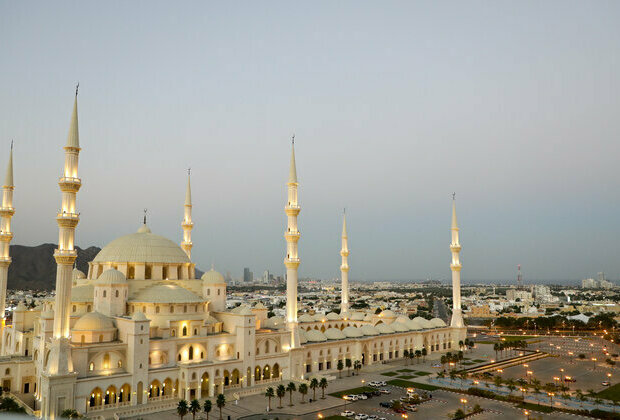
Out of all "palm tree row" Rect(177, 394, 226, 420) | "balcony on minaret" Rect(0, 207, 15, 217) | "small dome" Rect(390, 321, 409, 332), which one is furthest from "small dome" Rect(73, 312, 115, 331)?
"small dome" Rect(390, 321, 409, 332)

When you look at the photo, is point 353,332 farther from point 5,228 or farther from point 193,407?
point 5,228

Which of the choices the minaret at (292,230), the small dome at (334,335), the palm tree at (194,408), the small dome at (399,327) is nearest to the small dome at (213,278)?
the minaret at (292,230)

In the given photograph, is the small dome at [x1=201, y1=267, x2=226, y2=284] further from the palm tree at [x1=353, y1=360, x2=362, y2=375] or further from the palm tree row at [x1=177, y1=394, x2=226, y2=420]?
the palm tree at [x1=353, y1=360, x2=362, y2=375]

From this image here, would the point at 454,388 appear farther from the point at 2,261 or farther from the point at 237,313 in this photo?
the point at 2,261

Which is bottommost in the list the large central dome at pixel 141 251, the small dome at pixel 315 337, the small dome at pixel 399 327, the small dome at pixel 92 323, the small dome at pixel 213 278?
the small dome at pixel 399 327

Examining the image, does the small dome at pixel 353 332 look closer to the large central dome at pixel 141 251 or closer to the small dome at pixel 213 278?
the small dome at pixel 213 278

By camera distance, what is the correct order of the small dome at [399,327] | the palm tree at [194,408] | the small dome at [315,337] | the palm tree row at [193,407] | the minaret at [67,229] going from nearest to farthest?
1. the palm tree row at [193,407]
2. the palm tree at [194,408]
3. the minaret at [67,229]
4. the small dome at [315,337]
5. the small dome at [399,327]
